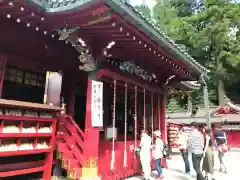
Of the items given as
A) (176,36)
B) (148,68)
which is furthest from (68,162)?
(176,36)

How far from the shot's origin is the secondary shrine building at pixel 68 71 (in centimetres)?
480

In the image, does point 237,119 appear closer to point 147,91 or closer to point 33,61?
point 147,91

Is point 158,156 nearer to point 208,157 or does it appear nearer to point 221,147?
point 208,157

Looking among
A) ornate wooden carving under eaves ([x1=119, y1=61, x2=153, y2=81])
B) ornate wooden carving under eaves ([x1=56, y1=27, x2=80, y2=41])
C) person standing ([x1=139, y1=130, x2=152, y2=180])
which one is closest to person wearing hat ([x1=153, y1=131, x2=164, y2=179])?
person standing ([x1=139, y1=130, x2=152, y2=180])

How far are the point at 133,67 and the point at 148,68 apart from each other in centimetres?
102

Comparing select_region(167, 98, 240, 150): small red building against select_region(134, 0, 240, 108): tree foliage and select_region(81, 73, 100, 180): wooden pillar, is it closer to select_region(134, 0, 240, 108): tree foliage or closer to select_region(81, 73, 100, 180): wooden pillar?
select_region(134, 0, 240, 108): tree foliage

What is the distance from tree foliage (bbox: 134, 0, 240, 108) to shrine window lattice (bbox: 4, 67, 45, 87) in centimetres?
2874

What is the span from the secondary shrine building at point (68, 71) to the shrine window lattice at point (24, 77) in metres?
0.03

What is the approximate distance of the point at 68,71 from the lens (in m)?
7.55

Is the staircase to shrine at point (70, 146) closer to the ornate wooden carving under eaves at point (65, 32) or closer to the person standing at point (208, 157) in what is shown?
the ornate wooden carving under eaves at point (65, 32)

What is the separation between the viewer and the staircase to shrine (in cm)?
574

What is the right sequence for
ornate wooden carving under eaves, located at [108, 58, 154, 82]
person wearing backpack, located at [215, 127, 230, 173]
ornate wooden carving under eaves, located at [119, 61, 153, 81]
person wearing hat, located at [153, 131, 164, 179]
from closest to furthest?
ornate wooden carving under eaves, located at [108, 58, 154, 82] → ornate wooden carving under eaves, located at [119, 61, 153, 81] → person wearing hat, located at [153, 131, 164, 179] → person wearing backpack, located at [215, 127, 230, 173]

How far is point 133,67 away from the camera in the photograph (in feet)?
25.3

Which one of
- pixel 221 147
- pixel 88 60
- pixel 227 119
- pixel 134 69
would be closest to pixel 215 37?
pixel 227 119
